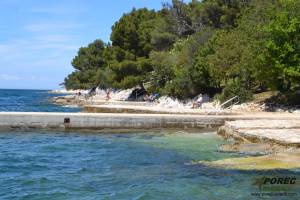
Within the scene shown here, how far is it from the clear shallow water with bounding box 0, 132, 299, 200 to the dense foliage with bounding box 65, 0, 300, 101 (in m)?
11.0

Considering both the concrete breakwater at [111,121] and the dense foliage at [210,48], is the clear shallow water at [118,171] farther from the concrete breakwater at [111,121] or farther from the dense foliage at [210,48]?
the dense foliage at [210,48]

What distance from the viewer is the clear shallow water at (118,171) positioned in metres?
13.3

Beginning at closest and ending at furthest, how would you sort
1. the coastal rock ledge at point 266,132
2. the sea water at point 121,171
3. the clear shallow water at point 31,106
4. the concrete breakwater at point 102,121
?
1. the sea water at point 121,171
2. the coastal rock ledge at point 266,132
3. the concrete breakwater at point 102,121
4. the clear shallow water at point 31,106

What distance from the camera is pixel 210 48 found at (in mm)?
44688

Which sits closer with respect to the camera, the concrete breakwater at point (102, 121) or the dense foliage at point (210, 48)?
the concrete breakwater at point (102, 121)

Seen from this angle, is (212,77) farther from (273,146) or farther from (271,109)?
(273,146)

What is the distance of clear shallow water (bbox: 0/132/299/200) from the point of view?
1326 centimetres

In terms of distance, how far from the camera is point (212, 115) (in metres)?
30.2

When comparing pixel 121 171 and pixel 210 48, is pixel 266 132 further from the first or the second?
pixel 210 48

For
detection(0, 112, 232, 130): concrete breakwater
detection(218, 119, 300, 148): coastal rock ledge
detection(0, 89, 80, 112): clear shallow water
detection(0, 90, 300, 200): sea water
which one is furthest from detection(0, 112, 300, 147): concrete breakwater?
detection(0, 89, 80, 112): clear shallow water

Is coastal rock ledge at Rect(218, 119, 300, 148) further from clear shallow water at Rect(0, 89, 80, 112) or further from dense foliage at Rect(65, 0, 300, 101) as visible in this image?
clear shallow water at Rect(0, 89, 80, 112)

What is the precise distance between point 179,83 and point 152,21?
68.7ft

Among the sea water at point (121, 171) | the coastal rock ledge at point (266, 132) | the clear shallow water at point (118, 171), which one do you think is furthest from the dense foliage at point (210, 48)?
the clear shallow water at point (118, 171)

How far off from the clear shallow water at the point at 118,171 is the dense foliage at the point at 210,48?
11.0 meters
